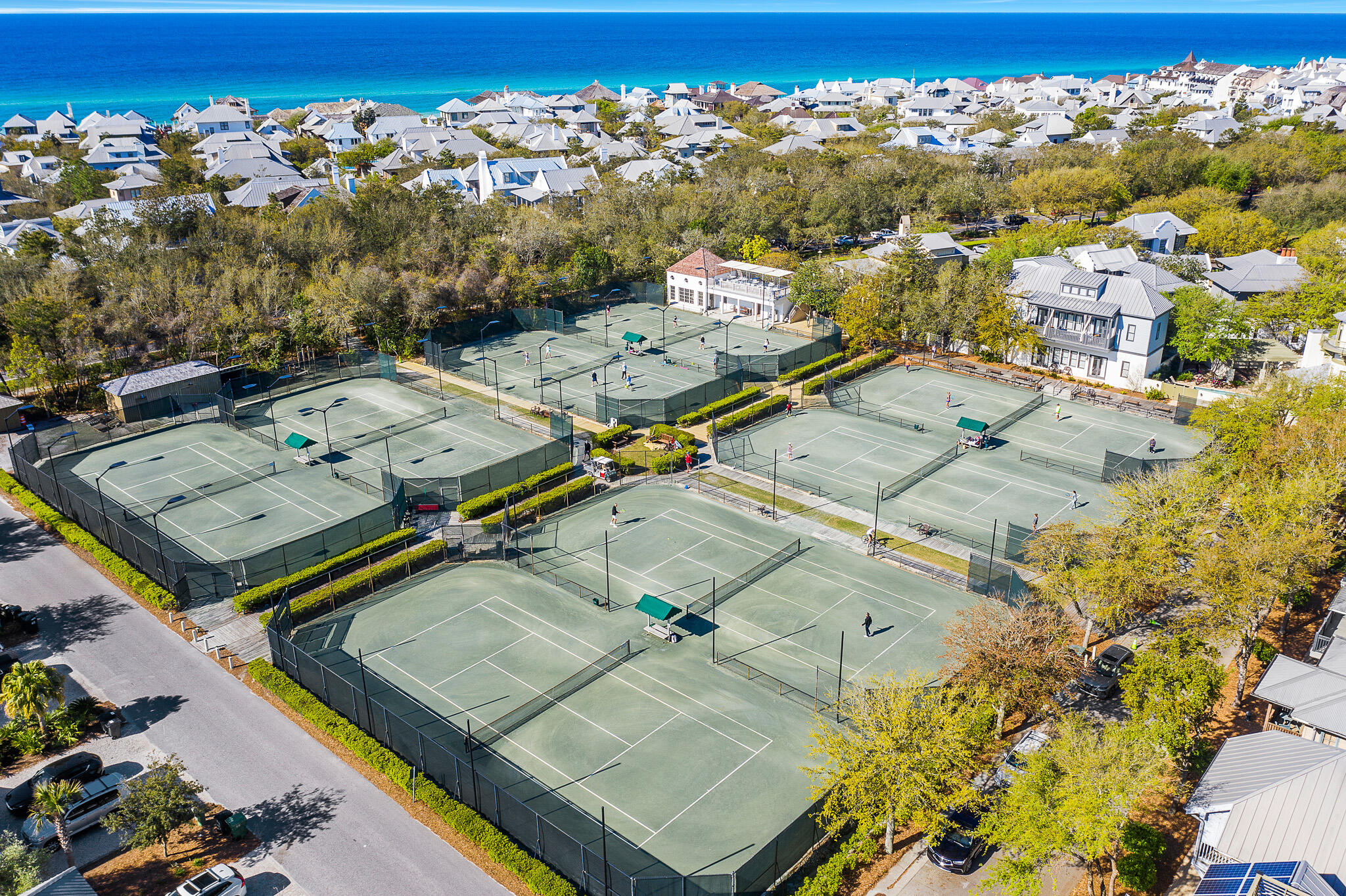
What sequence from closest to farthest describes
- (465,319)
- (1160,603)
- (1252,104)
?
(1160,603) < (465,319) < (1252,104)

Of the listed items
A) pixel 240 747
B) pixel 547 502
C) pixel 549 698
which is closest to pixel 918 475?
pixel 547 502

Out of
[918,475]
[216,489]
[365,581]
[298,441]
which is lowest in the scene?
[365,581]

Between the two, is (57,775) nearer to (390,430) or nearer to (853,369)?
(390,430)

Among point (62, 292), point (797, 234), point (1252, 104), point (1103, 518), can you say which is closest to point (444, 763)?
point (1103, 518)

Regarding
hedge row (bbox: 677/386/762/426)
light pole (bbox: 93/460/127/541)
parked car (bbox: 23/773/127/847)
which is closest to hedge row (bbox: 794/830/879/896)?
parked car (bbox: 23/773/127/847)

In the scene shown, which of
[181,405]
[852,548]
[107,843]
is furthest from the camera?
[181,405]

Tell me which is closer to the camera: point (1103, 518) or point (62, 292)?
point (1103, 518)

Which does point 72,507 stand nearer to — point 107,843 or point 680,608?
point 107,843
